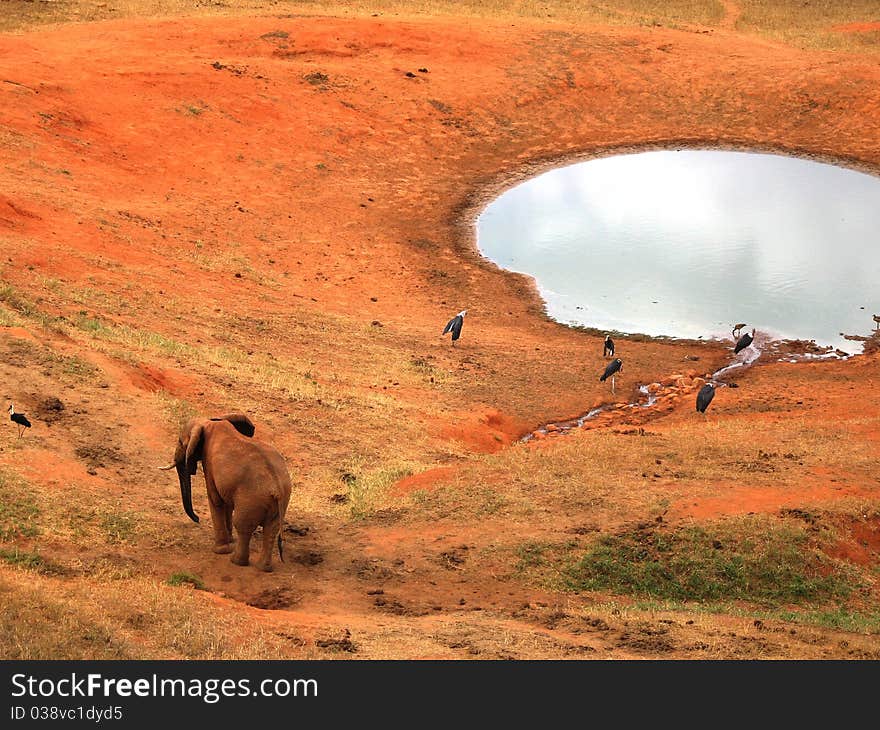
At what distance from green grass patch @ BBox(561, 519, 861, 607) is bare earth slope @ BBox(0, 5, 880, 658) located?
0.05 m

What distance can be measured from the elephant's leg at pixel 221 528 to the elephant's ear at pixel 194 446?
0.55 meters

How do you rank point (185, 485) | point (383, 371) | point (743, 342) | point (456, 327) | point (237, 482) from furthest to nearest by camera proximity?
1. point (743, 342)
2. point (456, 327)
3. point (383, 371)
4. point (185, 485)
5. point (237, 482)

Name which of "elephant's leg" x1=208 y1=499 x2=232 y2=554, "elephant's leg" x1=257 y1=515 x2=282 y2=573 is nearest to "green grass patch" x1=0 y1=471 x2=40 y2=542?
"elephant's leg" x1=208 y1=499 x2=232 y2=554

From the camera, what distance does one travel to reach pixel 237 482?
13367 mm

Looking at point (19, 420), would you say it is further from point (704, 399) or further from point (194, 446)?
point (704, 399)

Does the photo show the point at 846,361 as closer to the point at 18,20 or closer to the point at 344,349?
the point at 344,349

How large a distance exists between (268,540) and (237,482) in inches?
30.5

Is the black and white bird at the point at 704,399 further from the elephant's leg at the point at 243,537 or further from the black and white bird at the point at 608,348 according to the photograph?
the elephant's leg at the point at 243,537

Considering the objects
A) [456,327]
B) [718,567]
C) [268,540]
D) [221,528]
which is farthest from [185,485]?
[456,327]

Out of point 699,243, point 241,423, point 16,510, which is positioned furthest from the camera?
point 699,243

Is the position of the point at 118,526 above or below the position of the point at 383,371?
below

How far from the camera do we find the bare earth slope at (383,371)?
1243cm

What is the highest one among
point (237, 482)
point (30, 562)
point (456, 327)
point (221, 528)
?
point (456, 327)

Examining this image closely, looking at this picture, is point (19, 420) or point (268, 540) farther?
point (19, 420)
